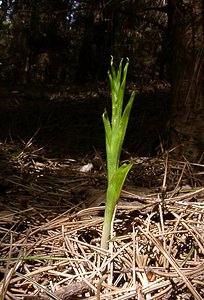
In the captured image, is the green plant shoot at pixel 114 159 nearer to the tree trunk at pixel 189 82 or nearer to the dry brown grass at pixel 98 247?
the dry brown grass at pixel 98 247

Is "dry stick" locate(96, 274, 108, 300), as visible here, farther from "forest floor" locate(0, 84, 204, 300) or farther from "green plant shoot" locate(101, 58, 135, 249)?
"green plant shoot" locate(101, 58, 135, 249)

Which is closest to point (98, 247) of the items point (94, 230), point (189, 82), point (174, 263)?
point (94, 230)

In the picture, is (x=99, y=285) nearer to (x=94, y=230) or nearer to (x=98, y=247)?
(x=98, y=247)

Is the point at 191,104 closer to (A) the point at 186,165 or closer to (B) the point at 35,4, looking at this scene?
(A) the point at 186,165

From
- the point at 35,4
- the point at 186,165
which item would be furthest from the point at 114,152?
the point at 35,4

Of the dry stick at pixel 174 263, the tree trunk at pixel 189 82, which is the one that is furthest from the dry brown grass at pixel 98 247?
the tree trunk at pixel 189 82

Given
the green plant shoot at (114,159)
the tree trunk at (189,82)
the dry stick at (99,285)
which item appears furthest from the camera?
the tree trunk at (189,82)

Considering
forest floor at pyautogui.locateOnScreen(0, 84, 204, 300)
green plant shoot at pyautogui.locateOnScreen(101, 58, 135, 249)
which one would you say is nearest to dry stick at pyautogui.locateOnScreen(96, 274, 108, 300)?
forest floor at pyautogui.locateOnScreen(0, 84, 204, 300)
